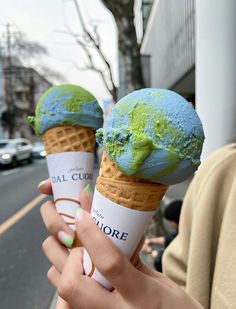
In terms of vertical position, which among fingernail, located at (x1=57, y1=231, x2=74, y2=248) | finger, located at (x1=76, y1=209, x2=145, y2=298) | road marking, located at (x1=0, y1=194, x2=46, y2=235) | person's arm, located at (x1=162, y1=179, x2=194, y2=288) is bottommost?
road marking, located at (x1=0, y1=194, x2=46, y2=235)

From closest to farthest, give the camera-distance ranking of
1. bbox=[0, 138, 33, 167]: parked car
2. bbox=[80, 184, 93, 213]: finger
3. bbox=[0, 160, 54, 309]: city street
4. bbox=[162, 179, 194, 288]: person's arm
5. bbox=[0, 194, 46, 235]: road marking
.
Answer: bbox=[80, 184, 93, 213]: finger, bbox=[162, 179, 194, 288]: person's arm, bbox=[0, 160, 54, 309]: city street, bbox=[0, 194, 46, 235]: road marking, bbox=[0, 138, 33, 167]: parked car

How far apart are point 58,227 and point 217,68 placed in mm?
1404

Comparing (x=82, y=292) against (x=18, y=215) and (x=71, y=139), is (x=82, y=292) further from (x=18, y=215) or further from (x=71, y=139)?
(x=18, y=215)

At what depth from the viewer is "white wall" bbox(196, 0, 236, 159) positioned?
2.03m

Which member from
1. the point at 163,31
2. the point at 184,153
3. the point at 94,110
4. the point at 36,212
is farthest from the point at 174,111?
the point at 163,31

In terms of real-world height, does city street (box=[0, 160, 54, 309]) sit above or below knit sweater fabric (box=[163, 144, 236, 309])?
below

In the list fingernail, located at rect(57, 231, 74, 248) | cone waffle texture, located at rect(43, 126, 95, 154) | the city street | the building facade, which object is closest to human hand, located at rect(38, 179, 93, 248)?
fingernail, located at rect(57, 231, 74, 248)

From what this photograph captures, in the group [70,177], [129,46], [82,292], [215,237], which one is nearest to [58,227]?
[70,177]

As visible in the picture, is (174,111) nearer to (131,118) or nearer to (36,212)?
(131,118)

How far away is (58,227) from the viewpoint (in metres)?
1.09

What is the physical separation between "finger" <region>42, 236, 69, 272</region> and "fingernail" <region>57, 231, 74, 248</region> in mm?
24

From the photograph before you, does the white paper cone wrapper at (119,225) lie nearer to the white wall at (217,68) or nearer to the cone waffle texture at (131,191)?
the cone waffle texture at (131,191)

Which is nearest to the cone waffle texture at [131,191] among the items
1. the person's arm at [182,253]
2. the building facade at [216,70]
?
the person's arm at [182,253]

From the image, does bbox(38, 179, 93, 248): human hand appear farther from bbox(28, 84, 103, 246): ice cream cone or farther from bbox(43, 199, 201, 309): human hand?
bbox(43, 199, 201, 309): human hand
